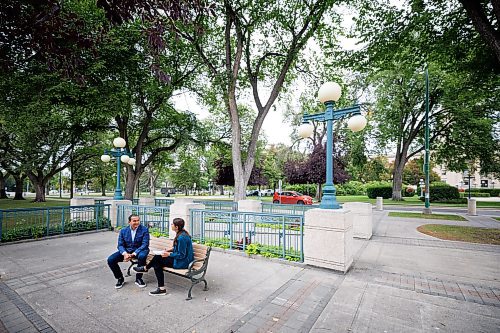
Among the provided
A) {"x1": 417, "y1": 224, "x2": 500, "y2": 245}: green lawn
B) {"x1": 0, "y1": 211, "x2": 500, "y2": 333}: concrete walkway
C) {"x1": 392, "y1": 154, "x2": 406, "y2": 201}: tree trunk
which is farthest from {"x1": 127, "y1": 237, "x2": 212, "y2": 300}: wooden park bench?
{"x1": 392, "y1": 154, "x2": 406, "y2": 201}: tree trunk

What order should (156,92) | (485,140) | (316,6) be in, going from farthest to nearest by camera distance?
(485,140), (156,92), (316,6)

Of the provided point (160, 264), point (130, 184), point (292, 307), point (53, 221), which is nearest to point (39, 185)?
point (130, 184)

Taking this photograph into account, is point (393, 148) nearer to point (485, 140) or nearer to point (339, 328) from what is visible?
point (485, 140)

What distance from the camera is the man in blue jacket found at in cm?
474

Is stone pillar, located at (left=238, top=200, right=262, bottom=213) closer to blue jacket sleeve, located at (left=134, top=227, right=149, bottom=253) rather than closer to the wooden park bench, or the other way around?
the wooden park bench

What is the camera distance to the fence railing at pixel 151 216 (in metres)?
9.40

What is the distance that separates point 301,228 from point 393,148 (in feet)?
93.7

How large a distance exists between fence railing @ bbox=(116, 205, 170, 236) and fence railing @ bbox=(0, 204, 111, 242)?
2.77 feet

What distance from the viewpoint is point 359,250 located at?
7629mm

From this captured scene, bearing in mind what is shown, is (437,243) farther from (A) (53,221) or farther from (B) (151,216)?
(A) (53,221)

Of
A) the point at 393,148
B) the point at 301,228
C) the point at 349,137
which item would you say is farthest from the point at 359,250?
the point at 393,148

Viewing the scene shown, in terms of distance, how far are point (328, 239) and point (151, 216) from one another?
803cm

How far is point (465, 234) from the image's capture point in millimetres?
10000

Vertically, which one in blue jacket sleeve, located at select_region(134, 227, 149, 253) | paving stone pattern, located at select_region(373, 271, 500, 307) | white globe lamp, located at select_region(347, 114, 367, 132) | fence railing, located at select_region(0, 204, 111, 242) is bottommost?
paving stone pattern, located at select_region(373, 271, 500, 307)
